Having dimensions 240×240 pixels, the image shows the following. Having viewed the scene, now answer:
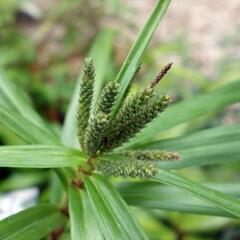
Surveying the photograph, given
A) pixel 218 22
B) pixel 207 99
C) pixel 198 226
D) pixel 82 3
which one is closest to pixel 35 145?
pixel 207 99

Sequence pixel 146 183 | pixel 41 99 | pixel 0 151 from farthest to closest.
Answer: pixel 41 99
pixel 146 183
pixel 0 151

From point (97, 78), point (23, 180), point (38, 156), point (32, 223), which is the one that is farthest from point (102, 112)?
point (23, 180)

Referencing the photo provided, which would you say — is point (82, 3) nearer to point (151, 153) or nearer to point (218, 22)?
point (218, 22)

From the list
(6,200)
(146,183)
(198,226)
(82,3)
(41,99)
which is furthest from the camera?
(82,3)

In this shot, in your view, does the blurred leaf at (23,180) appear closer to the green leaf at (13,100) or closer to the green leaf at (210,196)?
the green leaf at (13,100)

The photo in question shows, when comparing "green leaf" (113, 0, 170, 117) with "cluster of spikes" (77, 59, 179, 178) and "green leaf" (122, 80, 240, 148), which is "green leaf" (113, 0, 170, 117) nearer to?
"cluster of spikes" (77, 59, 179, 178)

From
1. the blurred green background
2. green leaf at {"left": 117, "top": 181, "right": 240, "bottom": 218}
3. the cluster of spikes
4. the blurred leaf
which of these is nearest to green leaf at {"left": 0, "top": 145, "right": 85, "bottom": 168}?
the cluster of spikes
